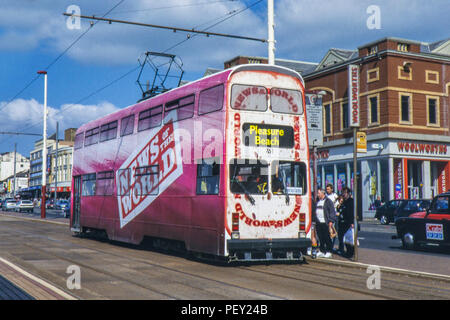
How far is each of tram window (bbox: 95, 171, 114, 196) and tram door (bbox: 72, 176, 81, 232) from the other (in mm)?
2490

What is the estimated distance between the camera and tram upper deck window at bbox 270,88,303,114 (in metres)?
12.3

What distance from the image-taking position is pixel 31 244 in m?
17.7

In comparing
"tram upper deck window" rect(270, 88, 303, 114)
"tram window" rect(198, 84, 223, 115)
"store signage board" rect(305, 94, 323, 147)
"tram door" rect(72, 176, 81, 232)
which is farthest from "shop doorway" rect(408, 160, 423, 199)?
"tram window" rect(198, 84, 223, 115)

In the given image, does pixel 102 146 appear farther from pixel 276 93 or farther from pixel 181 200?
pixel 276 93

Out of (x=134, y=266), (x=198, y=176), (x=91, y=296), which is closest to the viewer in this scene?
(x=91, y=296)

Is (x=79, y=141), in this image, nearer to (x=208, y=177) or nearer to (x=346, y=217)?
(x=208, y=177)

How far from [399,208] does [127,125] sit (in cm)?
1814

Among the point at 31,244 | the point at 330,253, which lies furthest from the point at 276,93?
the point at 31,244

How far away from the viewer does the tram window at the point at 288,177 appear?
12211 mm

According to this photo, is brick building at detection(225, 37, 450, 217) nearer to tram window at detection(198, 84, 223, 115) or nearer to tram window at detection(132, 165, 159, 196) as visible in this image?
tram window at detection(132, 165, 159, 196)

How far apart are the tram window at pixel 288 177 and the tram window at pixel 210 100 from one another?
5.84 ft

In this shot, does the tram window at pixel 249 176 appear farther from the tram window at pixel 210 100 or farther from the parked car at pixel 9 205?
the parked car at pixel 9 205

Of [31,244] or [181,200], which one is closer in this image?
[181,200]

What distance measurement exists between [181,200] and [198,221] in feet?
3.27
